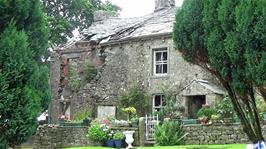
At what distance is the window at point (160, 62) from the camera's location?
30.7m

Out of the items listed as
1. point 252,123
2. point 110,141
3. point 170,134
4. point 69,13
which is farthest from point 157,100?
point 252,123

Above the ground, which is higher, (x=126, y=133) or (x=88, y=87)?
(x=88, y=87)

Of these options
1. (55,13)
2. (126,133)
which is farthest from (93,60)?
(55,13)

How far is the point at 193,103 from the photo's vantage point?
28.7 metres

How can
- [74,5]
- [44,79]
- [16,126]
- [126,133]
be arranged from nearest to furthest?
1. [16,126]
2. [44,79]
3. [126,133]
4. [74,5]

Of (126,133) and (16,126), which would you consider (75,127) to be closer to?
(126,133)

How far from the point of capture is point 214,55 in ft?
29.5

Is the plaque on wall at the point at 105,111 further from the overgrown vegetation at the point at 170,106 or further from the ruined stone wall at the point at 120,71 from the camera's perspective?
the overgrown vegetation at the point at 170,106

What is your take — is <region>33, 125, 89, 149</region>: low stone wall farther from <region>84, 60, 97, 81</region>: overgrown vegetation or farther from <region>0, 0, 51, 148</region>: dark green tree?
<region>0, 0, 51, 148</region>: dark green tree

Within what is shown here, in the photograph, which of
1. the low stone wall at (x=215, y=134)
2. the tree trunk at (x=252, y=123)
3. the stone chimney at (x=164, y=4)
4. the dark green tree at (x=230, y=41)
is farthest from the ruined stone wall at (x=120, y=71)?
the dark green tree at (x=230, y=41)

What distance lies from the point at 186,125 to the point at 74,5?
25.1 metres

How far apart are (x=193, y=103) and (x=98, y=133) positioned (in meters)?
6.32

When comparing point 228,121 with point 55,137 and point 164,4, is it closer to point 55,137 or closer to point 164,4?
point 55,137

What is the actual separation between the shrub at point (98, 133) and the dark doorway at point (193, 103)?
5510 mm
